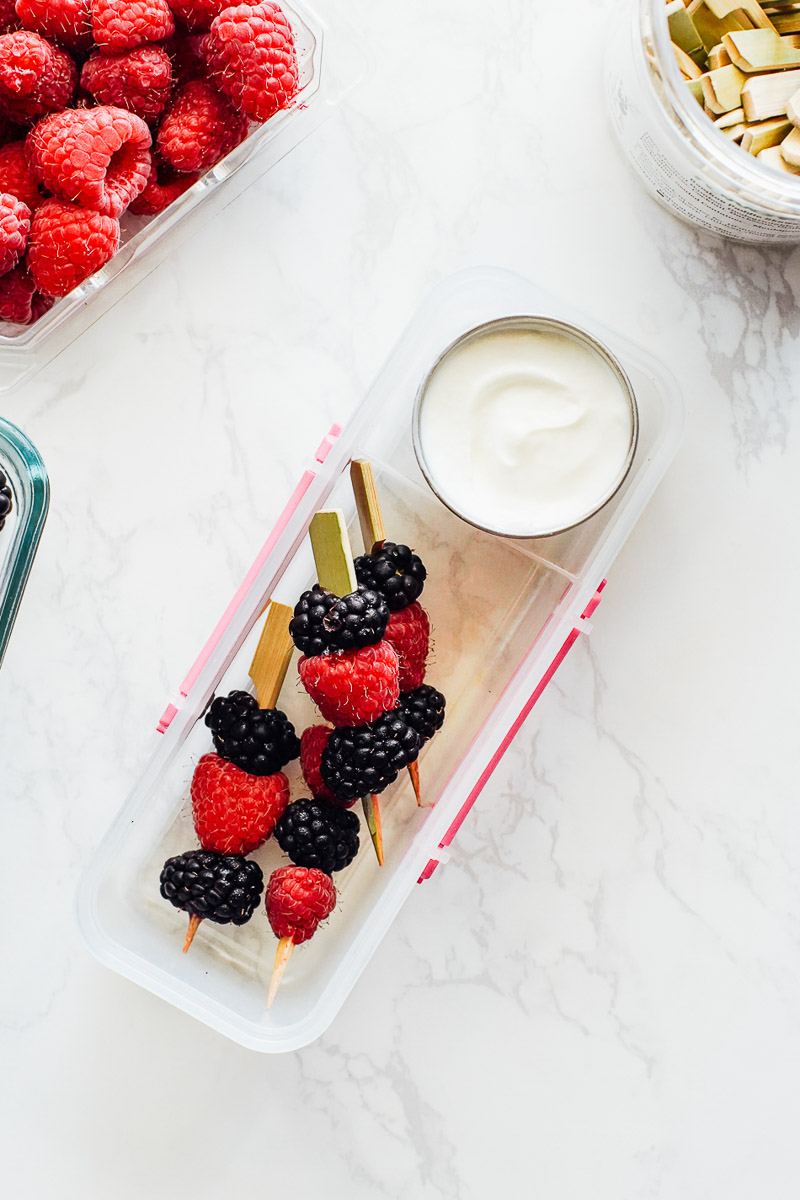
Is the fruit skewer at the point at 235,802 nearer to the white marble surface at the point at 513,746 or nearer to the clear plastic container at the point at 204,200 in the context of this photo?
the white marble surface at the point at 513,746

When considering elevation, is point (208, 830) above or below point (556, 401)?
below

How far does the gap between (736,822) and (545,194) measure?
638mm

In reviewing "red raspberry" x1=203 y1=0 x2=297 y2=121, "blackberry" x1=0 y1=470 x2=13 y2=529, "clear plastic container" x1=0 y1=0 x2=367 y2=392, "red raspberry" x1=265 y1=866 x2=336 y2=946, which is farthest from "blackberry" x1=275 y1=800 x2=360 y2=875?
"red raspberry" x1=203 y1=0 x2=297 y2=121

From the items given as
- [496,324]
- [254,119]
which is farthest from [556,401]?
[254,119]

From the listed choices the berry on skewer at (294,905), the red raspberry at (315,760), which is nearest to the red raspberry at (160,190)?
the red raspberry at (315,760)

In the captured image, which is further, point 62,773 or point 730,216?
point 62,773

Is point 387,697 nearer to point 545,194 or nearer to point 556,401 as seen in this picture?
point 556,401

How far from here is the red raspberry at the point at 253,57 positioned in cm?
74

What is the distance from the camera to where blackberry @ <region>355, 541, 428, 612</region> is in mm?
804

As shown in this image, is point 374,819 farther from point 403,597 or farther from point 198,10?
point 198,10

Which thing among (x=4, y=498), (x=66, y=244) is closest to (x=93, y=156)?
(x=66, y=244)

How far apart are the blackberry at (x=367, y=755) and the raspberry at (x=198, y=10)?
603mm

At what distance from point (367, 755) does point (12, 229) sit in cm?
50

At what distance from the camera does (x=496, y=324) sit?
80 cm
